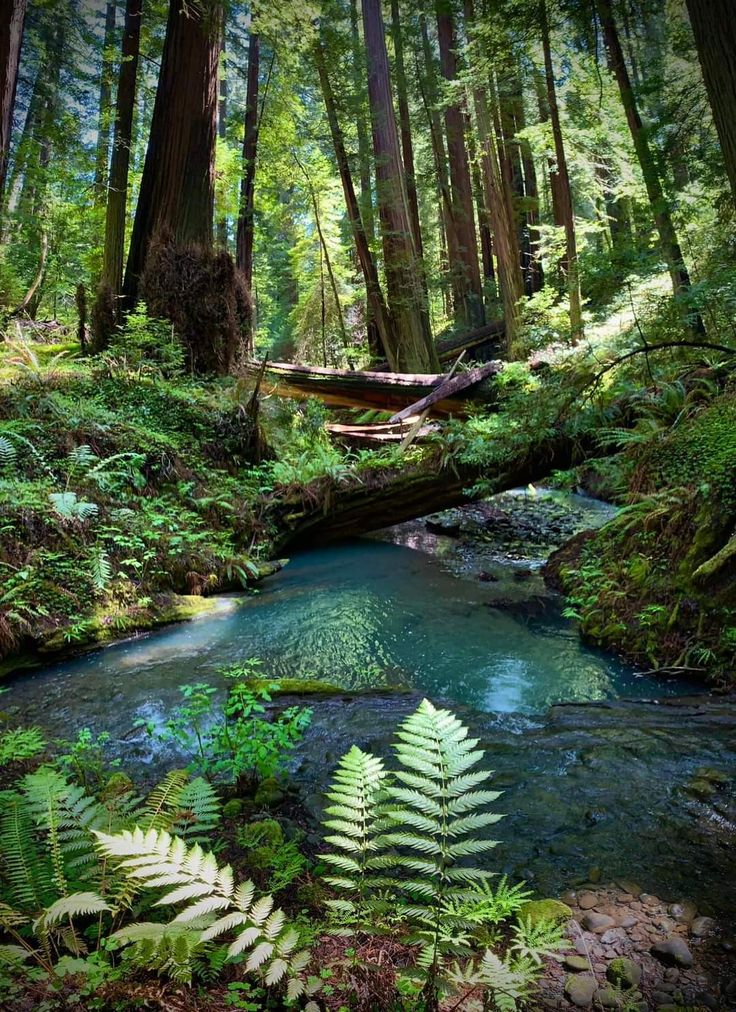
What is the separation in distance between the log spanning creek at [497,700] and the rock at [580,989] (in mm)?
550

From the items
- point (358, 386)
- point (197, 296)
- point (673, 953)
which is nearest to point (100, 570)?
point (673, 953)

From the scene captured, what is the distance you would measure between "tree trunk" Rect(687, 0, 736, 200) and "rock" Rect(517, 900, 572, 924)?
5.24 meters

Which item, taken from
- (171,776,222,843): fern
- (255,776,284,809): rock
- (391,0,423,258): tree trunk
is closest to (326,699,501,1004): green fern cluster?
(171,776,222,843): fern

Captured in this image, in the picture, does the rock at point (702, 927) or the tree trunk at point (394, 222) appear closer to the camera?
the rock at point (702, 927)

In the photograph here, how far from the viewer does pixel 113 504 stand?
682cm

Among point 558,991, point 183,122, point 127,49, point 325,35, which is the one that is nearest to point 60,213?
point 127,49

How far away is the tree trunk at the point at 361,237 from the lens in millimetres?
14242

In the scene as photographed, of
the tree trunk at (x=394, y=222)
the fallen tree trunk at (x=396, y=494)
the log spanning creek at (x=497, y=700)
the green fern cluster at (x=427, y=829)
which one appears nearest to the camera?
the green fern cluster at (x=427, y=829)

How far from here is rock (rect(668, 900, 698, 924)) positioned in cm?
197

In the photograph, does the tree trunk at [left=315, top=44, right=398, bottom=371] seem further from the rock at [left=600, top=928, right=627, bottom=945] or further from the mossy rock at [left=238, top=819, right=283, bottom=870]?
the rock at [left=600, top=928, right=627, bottom=945]

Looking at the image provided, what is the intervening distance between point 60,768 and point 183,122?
11128mm

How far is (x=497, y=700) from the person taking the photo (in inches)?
180

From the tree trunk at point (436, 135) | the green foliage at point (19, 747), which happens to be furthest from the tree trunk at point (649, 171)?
the green foliage at point (19, 747)

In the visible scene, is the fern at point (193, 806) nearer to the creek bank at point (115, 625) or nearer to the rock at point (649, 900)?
the rock at point (649, 900)
